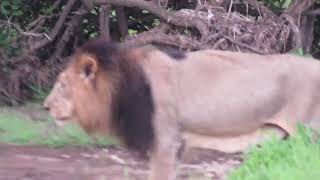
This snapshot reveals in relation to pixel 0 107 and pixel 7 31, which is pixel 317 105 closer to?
pixel 0 107

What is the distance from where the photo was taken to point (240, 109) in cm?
548

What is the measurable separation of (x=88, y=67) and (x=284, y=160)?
1.23 m

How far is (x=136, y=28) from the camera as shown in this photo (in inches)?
397

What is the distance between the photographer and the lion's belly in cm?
545

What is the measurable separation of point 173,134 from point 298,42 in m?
3.69

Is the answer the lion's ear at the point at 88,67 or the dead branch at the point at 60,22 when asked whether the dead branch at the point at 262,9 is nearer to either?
the dead branch at the point at 60,22

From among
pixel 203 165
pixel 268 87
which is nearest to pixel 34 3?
pixel 203 165

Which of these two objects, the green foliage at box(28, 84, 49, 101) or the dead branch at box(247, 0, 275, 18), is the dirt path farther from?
the dead branch at box(247, 0, 275, 18)

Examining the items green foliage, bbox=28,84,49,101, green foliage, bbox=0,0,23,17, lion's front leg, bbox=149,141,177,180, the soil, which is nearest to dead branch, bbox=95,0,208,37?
green foliage, bbox=0,0,23,17

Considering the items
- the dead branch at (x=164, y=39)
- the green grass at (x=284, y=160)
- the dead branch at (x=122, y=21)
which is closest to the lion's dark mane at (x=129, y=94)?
the green grass at (x=284, y=160)

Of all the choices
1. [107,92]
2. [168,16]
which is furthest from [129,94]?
[168,16]

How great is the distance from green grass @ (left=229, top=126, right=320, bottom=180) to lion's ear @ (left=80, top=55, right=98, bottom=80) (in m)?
0.97

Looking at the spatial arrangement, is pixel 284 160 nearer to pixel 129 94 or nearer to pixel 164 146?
pixel 164 146

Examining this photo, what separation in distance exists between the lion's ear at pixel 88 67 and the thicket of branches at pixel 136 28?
10.8 ft
